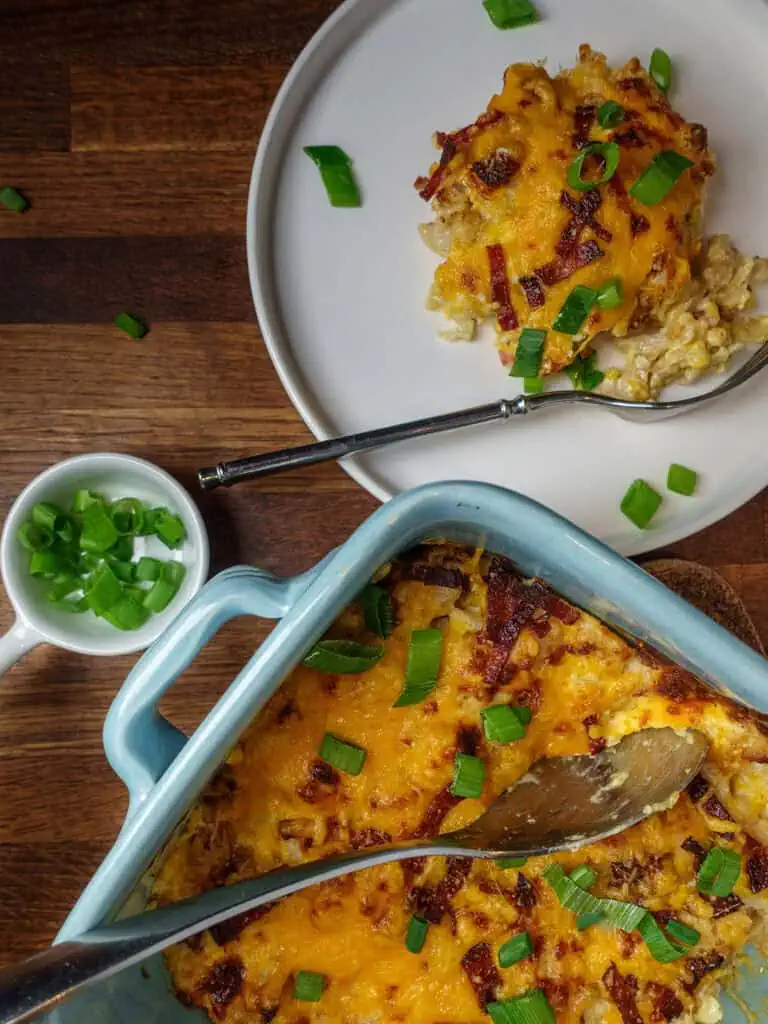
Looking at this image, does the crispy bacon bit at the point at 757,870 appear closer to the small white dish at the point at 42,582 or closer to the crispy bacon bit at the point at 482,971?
the crispy bacon bit at the point at 482,971

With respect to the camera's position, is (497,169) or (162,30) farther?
(162,30)

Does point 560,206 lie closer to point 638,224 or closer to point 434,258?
point 638,224

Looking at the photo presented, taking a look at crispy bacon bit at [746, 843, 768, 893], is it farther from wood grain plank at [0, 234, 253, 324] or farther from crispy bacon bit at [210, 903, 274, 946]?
wood grain plank at [0, 234, 253, 324]

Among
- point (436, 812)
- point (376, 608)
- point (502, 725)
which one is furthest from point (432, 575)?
point (436, 812)

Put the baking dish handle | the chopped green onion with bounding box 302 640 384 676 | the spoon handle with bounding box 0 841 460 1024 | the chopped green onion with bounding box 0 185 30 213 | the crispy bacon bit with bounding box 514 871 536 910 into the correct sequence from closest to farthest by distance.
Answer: the spoon handle with bounding box 0 841 460 1024
the baking dish handle
the chopped green onion with bounding box 302 640 384 676
the crispy bacon bit with bounding box 514 871 536 910
the chopped green onion with bounding box 0 185 30 213

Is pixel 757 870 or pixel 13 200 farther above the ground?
pixel 13 200

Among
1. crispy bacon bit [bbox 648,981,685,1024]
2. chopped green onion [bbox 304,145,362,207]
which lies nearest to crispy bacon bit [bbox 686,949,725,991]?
crispy bacon bit [bbox 648,981,685,1024]
